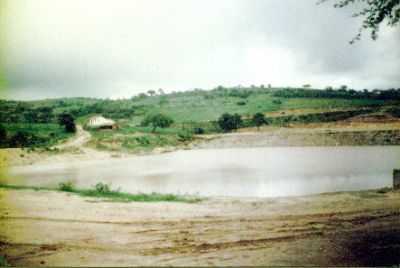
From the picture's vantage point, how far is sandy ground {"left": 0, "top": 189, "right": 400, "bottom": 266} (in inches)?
250

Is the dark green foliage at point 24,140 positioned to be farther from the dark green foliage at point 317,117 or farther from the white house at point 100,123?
the dark green foliage at point 317,117

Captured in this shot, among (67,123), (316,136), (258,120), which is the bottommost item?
(316,136)

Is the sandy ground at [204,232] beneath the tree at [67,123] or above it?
beneath

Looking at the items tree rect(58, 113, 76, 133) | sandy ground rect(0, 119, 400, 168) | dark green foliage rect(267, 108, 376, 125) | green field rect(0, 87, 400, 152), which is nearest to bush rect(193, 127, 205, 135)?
green field rect(0, 87, 400, 152)

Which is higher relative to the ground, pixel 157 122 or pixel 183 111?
pixel 183 111

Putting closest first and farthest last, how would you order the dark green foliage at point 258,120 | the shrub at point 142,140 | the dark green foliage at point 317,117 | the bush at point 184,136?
the shrub at point 142,140 < the dark green foliage at point 317,117 < the bush at point 184,136 < the dark green foliage at point 258,120

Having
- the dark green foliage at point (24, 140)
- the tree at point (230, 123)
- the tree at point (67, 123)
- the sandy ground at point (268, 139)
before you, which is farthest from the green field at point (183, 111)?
the sandy ground at point (268, 139)

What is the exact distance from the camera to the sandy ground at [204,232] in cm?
636

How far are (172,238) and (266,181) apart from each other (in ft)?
34.3

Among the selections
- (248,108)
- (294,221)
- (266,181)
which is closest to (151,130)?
(248,108)

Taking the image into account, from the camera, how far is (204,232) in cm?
754

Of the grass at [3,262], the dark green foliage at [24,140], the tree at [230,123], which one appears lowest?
the grass at [3,262]

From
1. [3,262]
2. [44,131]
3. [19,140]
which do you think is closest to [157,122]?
[44,131]

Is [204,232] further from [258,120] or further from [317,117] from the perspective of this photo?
[317,117]
